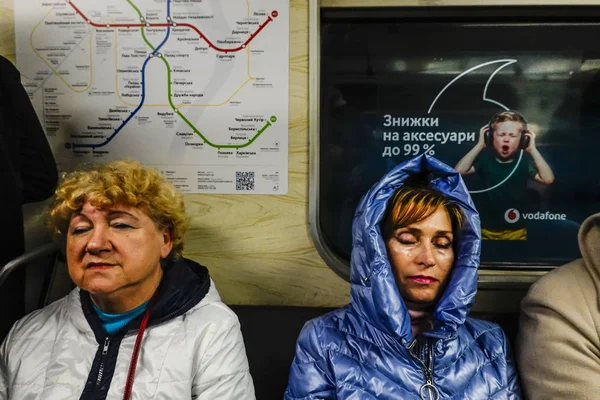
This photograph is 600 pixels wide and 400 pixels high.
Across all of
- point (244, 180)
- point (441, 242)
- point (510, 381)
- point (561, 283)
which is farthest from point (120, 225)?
point (561, 283)

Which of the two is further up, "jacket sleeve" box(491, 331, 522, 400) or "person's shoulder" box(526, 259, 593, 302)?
"person's shoulder" box(526, 259, 593, 302)

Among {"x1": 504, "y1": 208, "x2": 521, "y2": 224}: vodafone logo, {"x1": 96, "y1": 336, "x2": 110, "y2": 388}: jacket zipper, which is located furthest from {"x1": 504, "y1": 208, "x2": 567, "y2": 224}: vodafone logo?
{"x1": 96, "y1": 336, "x2": 110, "y2": 388}: jacket zipper

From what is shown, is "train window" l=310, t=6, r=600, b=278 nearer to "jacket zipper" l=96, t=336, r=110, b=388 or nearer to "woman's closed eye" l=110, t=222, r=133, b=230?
"woman's closed eye" l=110, t=222, r=133, b=230

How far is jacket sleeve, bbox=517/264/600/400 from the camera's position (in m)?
1.70

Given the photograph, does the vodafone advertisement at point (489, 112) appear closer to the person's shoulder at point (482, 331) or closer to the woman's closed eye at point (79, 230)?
the person's shoulder at point (482, 331)

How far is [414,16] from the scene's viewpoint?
224cm

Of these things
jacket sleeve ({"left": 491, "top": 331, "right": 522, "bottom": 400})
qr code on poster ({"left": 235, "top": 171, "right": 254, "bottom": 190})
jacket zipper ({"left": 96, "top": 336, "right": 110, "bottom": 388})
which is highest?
qr code on poster ({"left": 235, "top": 171, "right": 254, "bottom": 190})

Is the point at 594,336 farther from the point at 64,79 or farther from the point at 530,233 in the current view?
the point at 64,79

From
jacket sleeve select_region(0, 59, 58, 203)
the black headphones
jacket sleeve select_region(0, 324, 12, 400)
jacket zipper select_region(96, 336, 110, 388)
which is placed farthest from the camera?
the black headphones

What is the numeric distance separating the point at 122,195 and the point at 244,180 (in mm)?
689

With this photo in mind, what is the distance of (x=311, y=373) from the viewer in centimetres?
176

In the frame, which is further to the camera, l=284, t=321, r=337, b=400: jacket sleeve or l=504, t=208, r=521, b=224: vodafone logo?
l=504, t=208, r=521, b=224: vodafone logo

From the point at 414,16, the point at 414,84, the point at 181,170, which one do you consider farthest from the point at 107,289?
the point at 414,16

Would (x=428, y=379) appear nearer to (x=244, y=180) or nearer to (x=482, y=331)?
(x=482, y=331)
